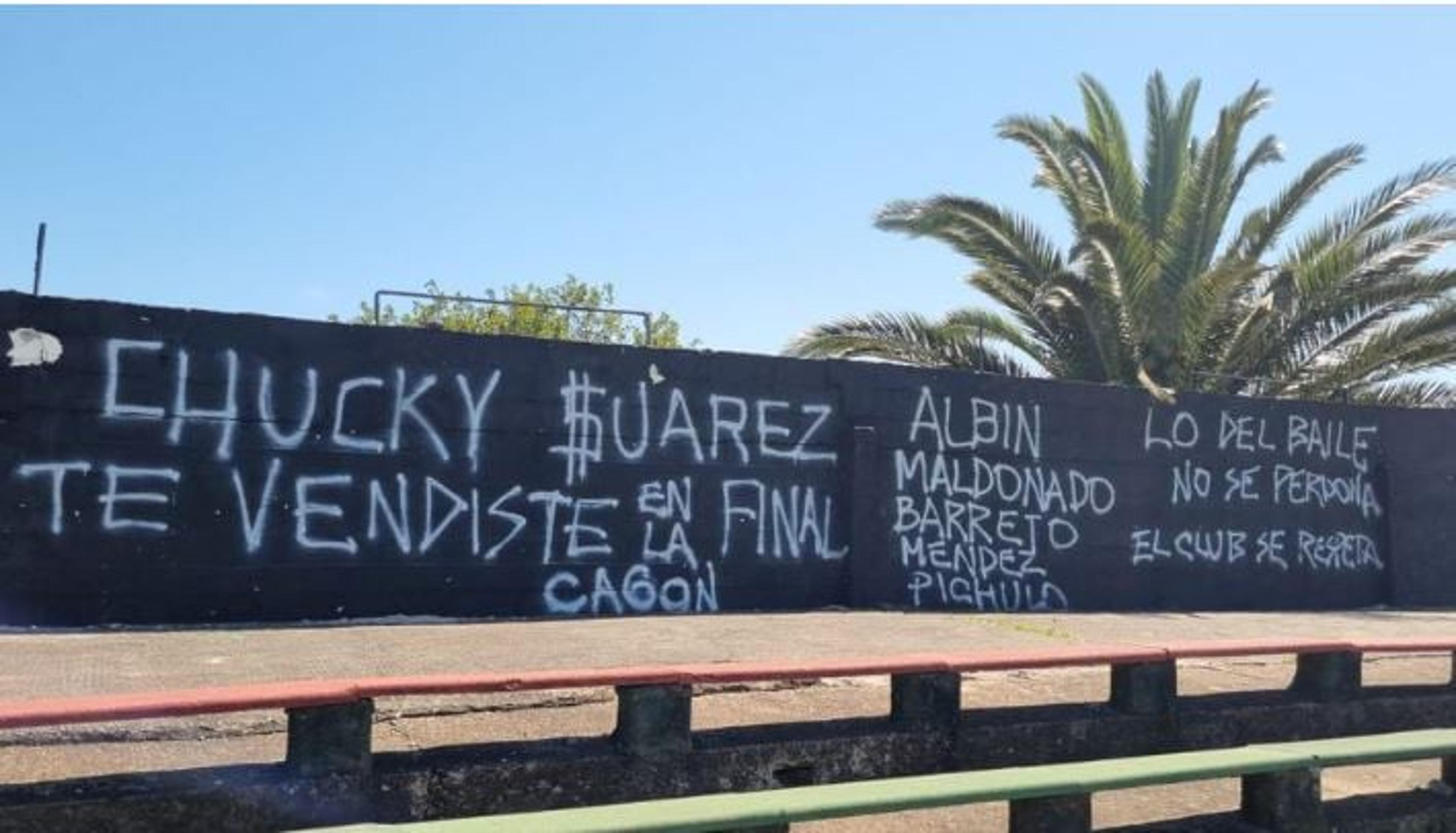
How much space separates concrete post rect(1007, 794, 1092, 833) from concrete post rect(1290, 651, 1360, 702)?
7.85 ft

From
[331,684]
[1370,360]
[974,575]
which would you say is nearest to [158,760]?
[331,684]

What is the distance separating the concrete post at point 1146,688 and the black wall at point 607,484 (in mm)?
3666

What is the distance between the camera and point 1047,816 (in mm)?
4148

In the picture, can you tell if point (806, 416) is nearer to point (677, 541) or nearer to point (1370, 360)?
point (677, 541)

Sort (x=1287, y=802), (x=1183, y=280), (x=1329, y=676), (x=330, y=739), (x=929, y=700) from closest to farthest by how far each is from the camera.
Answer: (x=330, y=739) < (x=1287, y=802) < (x=929, y=700) < (x=1329, y=676) < (x=1183, y=280)

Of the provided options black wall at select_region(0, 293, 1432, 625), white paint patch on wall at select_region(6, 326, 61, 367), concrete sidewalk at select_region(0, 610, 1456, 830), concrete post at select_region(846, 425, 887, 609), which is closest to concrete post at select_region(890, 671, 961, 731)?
concrete sidewalk at select_region(0, 610, 1456, 830)

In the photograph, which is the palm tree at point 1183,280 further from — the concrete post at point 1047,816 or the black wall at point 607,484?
the concrete post at point 1047,816

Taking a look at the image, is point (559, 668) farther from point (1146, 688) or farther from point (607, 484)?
point (1146, 688)

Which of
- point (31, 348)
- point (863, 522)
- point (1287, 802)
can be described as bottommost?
point (1287, 802)

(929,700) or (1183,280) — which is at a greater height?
(1183,280)

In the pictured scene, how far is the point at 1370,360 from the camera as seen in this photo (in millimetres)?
14039

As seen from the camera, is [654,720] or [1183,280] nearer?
[654,720]

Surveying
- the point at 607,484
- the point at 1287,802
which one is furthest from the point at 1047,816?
the point at 607,484

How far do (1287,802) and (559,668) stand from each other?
10.4 ft
